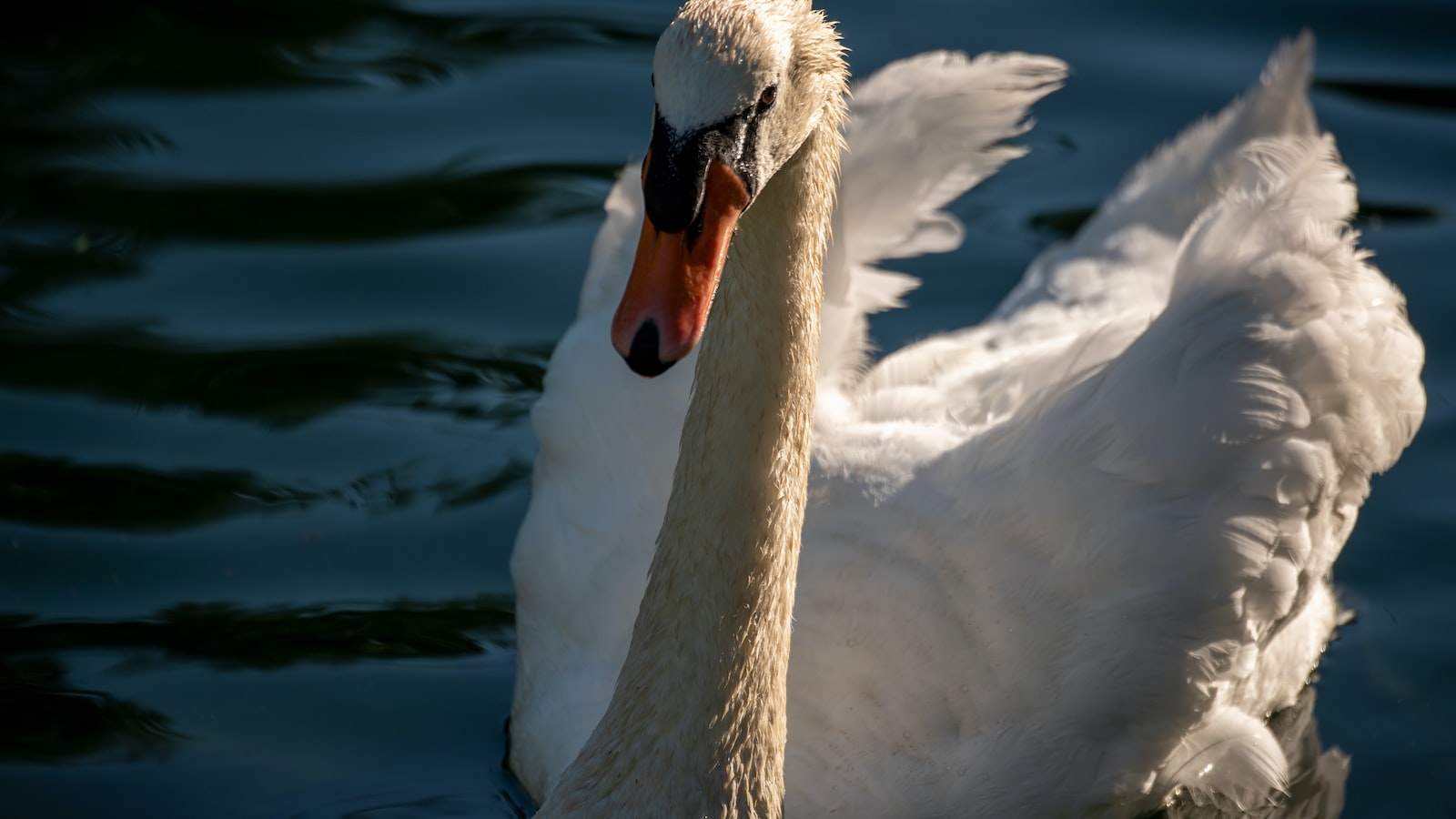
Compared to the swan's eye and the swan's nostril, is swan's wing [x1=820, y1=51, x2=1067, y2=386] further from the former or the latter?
the swan's nostril

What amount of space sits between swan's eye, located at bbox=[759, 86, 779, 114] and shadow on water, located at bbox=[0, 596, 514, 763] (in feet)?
9.13

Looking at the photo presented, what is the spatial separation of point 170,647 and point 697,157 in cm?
311

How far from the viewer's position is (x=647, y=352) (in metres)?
3.04

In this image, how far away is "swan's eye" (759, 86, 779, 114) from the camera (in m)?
3.18

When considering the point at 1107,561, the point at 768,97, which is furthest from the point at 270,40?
the point at 768,97

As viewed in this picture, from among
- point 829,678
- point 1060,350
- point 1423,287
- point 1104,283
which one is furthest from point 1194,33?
point 829,678

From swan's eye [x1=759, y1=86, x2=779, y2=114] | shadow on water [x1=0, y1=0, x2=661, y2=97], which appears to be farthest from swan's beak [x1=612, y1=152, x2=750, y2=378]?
shadow on water [x1=0, y1=0, x2=661, y2=97]

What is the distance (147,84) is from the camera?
328 inches

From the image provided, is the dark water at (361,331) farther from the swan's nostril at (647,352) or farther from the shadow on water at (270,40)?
the swan's nostril at (647,352)

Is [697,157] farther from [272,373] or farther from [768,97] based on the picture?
[272,373]

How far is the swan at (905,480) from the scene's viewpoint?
3506 millimetres

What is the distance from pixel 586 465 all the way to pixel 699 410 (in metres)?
1.51

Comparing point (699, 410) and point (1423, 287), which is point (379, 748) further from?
point (1423, 287)

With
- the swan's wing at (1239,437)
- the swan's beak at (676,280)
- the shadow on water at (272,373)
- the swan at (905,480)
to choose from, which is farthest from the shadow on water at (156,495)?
the swan's beak at (676,280)
